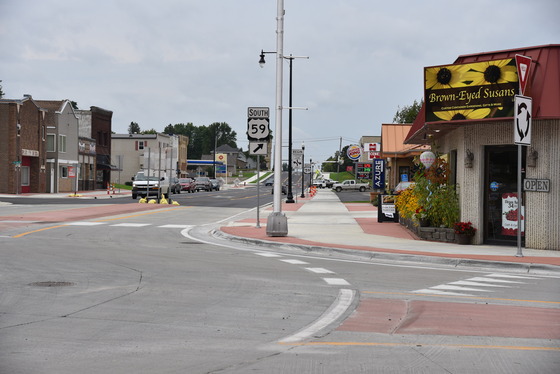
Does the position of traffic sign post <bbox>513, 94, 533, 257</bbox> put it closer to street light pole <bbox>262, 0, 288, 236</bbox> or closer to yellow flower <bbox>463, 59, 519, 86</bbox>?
yellow flower <bbox>463, 59, 519, 86</bbox>

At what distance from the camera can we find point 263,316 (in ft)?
26.1

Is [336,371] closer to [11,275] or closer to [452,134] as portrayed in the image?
[11,275]

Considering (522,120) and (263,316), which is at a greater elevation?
(522,120)

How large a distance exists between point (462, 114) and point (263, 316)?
9.76 metres

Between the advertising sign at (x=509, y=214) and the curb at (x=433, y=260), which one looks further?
the advertising sign at (x=509, y=214)

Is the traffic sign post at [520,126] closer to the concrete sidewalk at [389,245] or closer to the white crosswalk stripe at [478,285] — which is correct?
the concrete sidewalk at [389,245]

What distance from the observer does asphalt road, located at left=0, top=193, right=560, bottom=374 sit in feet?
19.6

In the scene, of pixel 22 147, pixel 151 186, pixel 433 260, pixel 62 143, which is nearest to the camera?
pixel 433 260

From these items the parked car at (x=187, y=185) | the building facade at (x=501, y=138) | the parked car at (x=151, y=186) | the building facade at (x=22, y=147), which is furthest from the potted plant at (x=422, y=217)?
the parked car at (x=187, y=185)

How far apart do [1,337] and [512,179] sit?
12.8 m

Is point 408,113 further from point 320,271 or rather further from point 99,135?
point 320,271

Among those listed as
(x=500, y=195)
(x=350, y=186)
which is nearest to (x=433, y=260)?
(x=500, y=195)

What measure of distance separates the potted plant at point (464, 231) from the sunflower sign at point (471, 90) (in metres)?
2.67

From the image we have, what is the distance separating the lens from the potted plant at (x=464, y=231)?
55.0 feet
